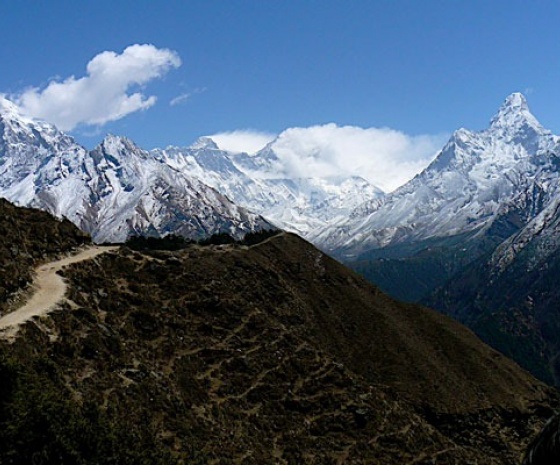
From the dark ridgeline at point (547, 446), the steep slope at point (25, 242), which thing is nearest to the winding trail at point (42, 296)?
the steep slope at point (25, 242)

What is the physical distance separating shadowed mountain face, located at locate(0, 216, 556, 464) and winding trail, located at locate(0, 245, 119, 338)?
1911 mm

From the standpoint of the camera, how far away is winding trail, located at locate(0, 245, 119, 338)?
73.1 m

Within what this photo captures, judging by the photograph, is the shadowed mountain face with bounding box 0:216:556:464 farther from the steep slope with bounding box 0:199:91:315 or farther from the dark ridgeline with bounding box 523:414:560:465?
the dark ridgeline with bounding box 523:414:560:465

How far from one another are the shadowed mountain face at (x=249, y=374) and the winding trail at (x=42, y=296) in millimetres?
1911

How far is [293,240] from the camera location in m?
181

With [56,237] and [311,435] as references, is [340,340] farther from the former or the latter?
[56,237]

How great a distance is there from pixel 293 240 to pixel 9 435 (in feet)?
458

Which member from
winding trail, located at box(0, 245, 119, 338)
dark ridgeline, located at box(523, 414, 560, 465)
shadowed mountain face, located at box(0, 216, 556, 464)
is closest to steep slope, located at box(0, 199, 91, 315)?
winding trail, located at box(0, 245, 119, 338)

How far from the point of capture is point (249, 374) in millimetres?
100500

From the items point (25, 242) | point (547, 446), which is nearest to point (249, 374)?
point (25, 242)

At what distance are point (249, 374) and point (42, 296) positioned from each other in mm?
36199

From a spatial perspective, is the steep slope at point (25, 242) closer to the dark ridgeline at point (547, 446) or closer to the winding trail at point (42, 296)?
the winding trail at point (42, 296)

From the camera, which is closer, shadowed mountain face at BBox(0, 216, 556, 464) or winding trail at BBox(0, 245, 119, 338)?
shadowed mountain face at BBox(0, 216, 556, 464)

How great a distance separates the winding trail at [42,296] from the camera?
73.1m
